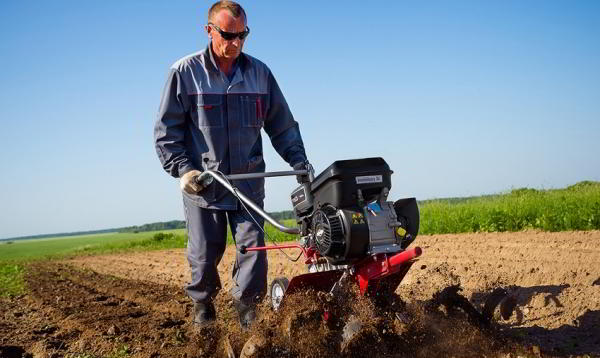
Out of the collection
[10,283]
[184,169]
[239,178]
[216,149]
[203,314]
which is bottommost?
[10,283]

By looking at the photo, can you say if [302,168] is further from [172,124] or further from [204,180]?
[172,124]

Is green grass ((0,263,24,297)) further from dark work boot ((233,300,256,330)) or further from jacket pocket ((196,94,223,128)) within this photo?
jacket pocket ((196,94,223,128))

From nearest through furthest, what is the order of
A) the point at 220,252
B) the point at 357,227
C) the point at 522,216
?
the point at 357,227 < the point at 220,252 < the point at 522,216

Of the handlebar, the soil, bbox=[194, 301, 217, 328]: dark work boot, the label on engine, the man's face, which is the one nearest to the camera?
the label on engine

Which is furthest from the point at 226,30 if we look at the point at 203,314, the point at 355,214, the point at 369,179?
the point at 203,314

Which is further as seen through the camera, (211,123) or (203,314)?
(203,314)

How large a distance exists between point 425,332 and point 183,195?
2102mm

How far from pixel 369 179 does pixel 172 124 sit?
1734mm

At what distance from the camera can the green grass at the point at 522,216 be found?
1008cm

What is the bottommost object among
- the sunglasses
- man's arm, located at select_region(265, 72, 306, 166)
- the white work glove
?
the white work glove

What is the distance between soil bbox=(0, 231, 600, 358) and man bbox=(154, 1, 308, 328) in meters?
0.30

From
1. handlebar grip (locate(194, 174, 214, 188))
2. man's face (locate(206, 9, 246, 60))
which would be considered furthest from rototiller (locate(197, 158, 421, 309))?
man's face (locate(206, 9, 246, 60))

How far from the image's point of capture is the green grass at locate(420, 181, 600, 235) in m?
10.1

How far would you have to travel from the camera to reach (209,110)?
4.37 meters
